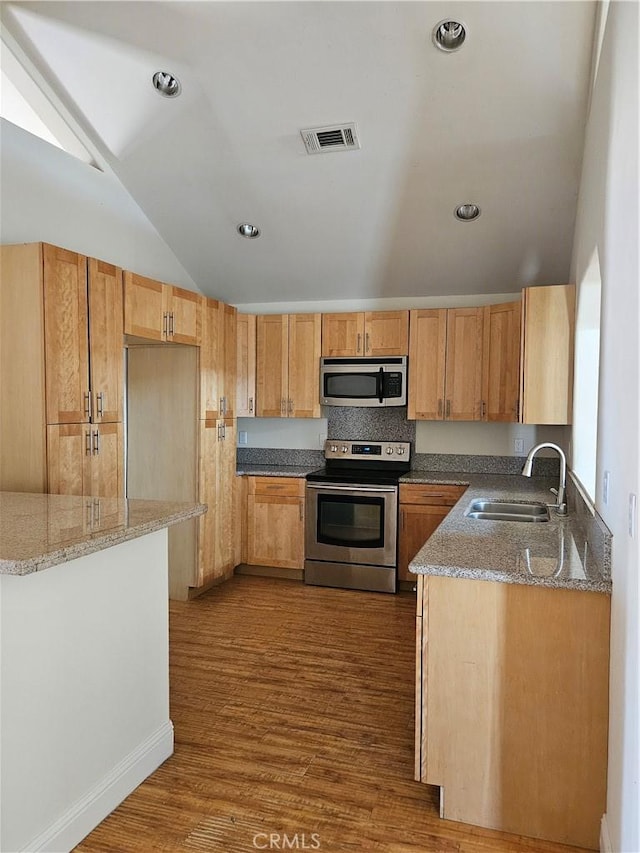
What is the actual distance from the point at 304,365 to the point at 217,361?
2.63 ft

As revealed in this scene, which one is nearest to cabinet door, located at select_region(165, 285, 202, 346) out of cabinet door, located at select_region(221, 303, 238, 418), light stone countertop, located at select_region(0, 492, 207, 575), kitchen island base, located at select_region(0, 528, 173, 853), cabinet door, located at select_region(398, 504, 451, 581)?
cabinet door, located at select_region(221, 303, 238, 418)

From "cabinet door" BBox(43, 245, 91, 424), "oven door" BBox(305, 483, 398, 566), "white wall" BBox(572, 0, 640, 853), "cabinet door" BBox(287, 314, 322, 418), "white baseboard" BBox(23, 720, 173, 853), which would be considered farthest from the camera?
"cabinet door" BBox(287, 314, 322, 418)

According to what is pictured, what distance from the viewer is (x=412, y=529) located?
14.5 feet

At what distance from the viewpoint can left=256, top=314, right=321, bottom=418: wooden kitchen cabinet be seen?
15.9 ft

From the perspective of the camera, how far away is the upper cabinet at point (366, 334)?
4648mm

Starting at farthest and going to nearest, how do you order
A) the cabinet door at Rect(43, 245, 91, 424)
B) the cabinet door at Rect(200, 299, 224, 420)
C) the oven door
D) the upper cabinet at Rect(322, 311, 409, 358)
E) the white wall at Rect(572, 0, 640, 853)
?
1. the upper cabinet at Rect(322, 311, 409, 358)
2. the oven door
3. the cabinet door at Rect(200, 299, 224, 420)
4. the cabinet door at Rect(43, 245, 91, 424)
5. the white wall at Rect(572, 0, 640, 853)

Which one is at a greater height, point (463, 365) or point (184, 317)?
point (184, 317)

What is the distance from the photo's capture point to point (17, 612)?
5.73ft

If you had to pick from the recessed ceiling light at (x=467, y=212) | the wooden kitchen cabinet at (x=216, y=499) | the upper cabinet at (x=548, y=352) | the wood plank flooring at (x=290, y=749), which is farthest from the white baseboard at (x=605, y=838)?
the recessed ceiling light at (x=467, y=212)

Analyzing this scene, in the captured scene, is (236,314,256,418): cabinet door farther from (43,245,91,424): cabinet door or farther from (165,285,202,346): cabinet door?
(43,245,91,424): cabinet door

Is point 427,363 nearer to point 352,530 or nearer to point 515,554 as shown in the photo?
point 352,530

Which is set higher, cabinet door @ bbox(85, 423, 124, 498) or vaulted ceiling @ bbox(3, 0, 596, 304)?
vaulted ceiling @ bbox(3, 0, 596, 304)

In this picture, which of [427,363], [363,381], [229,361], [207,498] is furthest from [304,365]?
[207,498]

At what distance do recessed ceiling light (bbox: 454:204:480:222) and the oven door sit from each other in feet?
6.32
